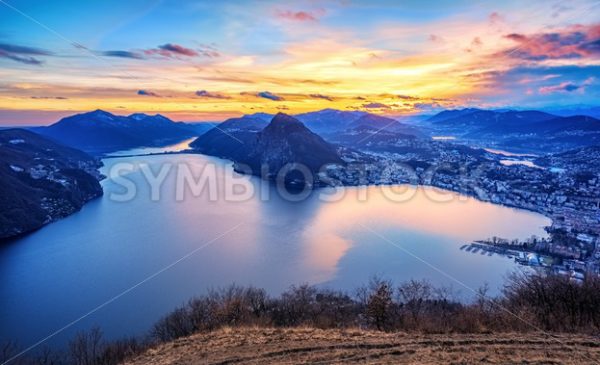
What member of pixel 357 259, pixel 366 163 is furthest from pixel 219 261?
pixel 366 163

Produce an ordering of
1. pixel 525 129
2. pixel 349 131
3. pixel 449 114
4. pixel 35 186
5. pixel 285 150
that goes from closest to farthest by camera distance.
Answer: pixel 35 186, pixel 285 150, pixel 525 129, pixel 349 131, pixel 449 114

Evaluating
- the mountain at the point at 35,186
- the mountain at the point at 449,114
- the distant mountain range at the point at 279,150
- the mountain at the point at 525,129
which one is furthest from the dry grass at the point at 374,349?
the mountain at the point at 449,114

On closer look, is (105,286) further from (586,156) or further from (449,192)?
(586,156)

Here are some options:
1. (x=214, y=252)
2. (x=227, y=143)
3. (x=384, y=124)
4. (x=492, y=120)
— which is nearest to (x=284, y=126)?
(x=227, y=143)

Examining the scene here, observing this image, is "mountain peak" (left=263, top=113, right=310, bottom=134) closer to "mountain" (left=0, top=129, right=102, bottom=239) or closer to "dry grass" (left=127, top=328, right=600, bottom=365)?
"mountain" (left=0, top=129, right=102, bottom=239)

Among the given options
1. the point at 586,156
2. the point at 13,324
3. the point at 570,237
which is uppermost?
the point at 586,156

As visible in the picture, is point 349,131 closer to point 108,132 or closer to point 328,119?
point 328,119
